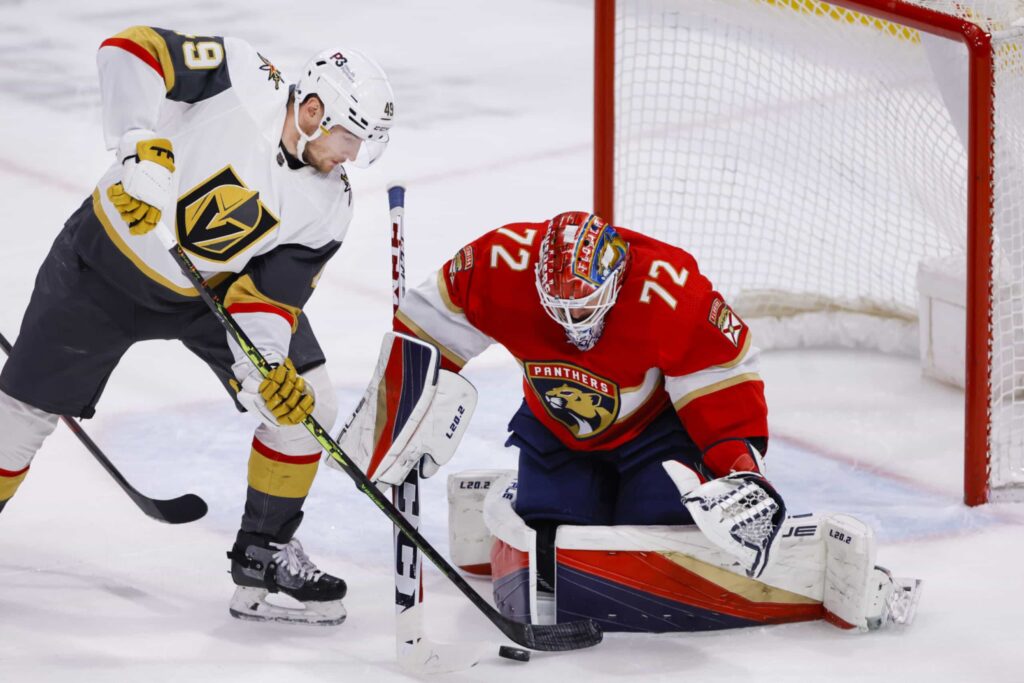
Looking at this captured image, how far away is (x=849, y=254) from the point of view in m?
4.87

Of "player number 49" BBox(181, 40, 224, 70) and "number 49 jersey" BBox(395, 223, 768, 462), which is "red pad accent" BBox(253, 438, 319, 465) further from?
"player number 49" BBox(181, 40, 224, 70)

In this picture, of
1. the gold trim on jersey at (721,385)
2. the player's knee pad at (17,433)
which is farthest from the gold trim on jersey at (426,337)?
the player's knee pad at (17,433)

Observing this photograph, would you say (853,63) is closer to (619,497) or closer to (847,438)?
(847,438)

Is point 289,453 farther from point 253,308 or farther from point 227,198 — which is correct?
point 227,198

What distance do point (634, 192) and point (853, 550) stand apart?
159 centimetres

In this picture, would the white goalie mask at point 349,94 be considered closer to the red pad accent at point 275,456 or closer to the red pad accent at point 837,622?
the red pad accent at point 275,456

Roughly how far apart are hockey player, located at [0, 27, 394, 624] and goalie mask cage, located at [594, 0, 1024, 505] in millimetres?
1272

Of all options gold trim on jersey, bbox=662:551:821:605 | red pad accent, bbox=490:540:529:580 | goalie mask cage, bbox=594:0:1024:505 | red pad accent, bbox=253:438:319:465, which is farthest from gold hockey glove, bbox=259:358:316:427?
goalie mask cage, bbox=594:0:1024:505

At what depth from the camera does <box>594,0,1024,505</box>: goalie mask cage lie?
3.48m

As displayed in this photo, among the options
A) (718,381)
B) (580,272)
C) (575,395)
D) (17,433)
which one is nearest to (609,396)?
(575,395)

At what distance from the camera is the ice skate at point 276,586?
3.04 m

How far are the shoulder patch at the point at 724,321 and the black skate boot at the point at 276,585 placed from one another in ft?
2.79

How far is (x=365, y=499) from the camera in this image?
3.66 m

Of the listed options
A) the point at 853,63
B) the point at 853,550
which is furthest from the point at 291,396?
the point at 853,63
